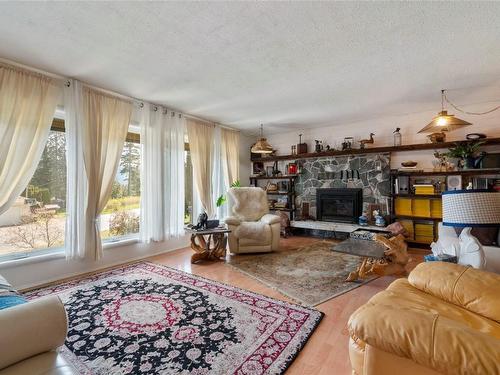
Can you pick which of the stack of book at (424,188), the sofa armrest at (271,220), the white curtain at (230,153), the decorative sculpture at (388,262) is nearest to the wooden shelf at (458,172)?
the stack of book at (424,188)

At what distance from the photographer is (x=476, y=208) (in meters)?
1.59

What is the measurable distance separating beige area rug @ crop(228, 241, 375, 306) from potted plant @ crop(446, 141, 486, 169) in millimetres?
2396

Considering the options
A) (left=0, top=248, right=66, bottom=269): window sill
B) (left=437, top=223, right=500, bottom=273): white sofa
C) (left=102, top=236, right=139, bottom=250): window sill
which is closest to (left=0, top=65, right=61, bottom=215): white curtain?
(left=0, top=248, right=66, bottom=269): window sill

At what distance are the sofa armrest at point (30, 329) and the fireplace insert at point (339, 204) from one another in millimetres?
4963

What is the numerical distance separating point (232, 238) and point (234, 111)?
7.39 feet

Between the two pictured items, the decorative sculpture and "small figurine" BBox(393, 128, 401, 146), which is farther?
"small figurine" BBox(393, 128, 401, 146)

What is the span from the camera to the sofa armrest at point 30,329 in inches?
38.7

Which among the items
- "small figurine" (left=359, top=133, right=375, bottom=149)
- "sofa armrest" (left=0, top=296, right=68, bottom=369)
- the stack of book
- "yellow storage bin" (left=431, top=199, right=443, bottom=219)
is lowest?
"sofa armrest" (left=0, top=296, right=68, bottom=369)

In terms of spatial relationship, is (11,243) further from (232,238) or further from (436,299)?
(436,299)

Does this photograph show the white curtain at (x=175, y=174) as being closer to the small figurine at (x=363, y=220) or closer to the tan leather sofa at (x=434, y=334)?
the small figurine at (x=363, y=220)

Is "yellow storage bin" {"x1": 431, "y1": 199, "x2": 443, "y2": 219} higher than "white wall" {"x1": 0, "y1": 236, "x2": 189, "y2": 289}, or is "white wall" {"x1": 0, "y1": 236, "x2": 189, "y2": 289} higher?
"yellow storage bin" {"x1": 431, "y1": 199, "x2": 443, "y2": 219}

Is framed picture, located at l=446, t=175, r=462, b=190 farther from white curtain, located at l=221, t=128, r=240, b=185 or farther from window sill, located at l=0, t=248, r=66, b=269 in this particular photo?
window sill, located at l=0, t=248, r=66, b=269

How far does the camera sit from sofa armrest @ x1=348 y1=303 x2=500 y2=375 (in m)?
0.84

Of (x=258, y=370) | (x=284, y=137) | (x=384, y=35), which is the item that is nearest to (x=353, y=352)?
(x=258, y=370)
